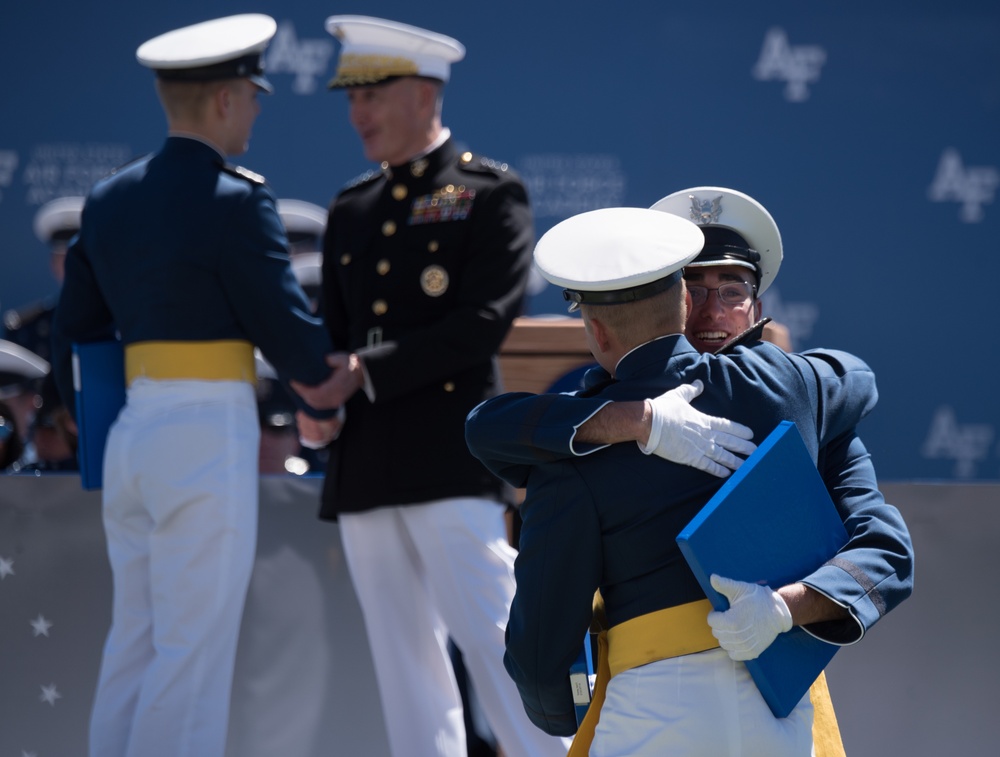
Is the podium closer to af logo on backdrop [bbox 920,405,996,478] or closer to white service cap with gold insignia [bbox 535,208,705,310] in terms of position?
white service cap with gold insignia [bbox 535,208,705,310]

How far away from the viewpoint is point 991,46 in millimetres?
5418

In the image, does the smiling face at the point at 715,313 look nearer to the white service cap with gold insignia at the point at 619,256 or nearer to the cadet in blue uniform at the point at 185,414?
the white service cap with gold insignia at the point at 619,256

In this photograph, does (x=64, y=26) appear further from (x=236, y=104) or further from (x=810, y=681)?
(x=810, y=681)

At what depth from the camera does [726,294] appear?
2129 mm

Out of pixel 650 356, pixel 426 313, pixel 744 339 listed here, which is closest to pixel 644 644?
pixel 650 356

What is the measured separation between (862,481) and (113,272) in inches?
75.2

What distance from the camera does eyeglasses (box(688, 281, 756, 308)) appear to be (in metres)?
2.12

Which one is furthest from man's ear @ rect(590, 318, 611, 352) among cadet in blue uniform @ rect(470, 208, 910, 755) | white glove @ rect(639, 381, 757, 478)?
white glove @ rect(639, 381, 757, 478)

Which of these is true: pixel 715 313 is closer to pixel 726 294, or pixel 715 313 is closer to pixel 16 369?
pixel 726 294

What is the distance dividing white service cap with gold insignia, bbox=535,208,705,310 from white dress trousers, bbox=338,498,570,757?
1.33 m

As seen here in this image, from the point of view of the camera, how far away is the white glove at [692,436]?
1.70 metres

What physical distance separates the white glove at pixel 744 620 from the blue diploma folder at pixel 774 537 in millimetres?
15

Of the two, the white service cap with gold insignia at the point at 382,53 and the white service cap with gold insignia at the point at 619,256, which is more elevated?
the white service cap with gold insignia at the point at 619,256

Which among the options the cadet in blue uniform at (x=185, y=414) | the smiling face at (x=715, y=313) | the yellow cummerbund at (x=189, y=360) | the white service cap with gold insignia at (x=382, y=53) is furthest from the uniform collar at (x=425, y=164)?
the smiling face at (x=715, y=313)
